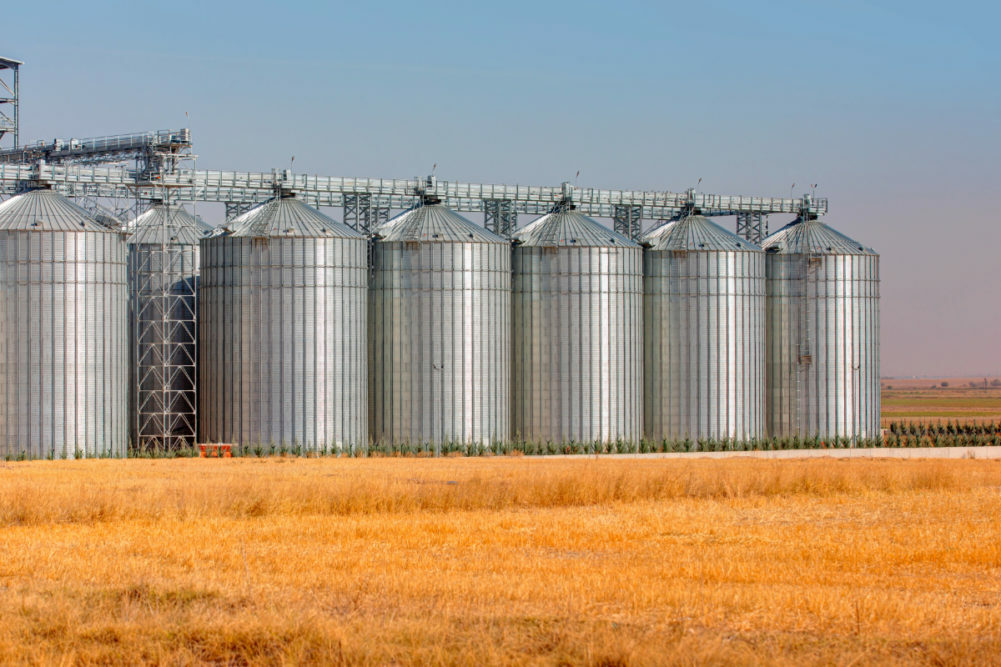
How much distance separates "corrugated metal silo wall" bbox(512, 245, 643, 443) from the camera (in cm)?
6944

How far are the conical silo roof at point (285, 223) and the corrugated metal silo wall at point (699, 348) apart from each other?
17.9m

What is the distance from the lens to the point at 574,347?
69750 millimetres

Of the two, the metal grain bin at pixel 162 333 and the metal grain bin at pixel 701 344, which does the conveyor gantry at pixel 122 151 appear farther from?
the metal grain bin at pixel 701 344

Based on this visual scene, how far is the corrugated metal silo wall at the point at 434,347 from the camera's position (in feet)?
218

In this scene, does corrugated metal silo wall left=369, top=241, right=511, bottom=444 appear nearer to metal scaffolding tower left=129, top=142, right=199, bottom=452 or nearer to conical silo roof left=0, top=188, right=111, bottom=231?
metal scaffolding tower left=129, top=142, right=199, bottom=452

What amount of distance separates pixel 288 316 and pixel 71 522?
112 feet

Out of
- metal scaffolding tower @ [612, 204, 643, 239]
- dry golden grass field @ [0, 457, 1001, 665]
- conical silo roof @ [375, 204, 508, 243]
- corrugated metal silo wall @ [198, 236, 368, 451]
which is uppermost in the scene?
metal scaffolding tower @ [612, 204, 643, 239]

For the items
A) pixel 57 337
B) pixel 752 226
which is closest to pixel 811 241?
pixel 752 226

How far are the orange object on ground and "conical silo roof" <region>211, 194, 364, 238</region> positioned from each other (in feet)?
34.7

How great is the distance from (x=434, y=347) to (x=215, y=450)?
12098 mm

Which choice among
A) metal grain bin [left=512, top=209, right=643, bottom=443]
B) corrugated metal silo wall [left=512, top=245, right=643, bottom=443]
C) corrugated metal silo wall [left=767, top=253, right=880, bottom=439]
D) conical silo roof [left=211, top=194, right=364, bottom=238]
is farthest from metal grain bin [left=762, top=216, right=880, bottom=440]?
conical silo roof [left=211, top=194, right=364, bottom=238]

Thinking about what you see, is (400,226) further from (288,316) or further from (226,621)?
(226,621)

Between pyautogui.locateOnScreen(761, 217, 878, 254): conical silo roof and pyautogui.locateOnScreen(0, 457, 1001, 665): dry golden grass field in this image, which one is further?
pyautogui.locateOnScreen(761, 217, 878, 254): conical silo roof

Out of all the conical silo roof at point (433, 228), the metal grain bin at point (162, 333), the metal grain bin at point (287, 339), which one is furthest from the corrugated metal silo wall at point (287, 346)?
the conical silo roof at point (433, 228)
